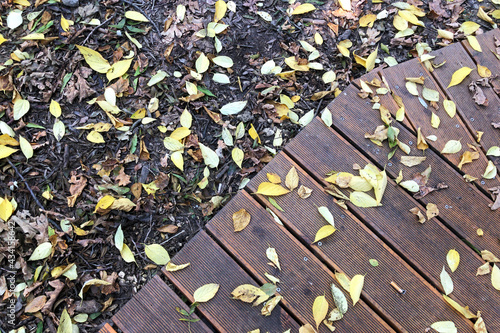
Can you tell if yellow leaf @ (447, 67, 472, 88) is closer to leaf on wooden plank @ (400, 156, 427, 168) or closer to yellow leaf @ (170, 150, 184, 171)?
leaf on wooden plank @ (400, 156, 427, 168)

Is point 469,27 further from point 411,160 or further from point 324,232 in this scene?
point 324,232

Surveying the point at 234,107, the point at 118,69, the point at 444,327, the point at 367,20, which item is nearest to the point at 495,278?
the point at 444,327

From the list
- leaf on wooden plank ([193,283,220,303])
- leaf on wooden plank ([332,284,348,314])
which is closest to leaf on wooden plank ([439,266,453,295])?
leaf on wooden plank ([332,284,348,314])

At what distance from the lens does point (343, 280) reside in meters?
1.47

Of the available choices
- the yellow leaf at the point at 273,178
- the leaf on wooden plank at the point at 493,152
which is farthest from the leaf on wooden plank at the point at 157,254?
the leaf on wooden plank at the point at 493,152

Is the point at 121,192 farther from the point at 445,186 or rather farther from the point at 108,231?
the point at 445,186

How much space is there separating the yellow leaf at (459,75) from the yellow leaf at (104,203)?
176 centimetres

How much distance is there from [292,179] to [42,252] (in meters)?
1.09

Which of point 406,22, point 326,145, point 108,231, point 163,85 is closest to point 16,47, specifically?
point 163,85

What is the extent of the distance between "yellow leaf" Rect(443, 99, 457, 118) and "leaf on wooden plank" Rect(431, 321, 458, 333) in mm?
Result: 968

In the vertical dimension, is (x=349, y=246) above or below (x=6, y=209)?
below

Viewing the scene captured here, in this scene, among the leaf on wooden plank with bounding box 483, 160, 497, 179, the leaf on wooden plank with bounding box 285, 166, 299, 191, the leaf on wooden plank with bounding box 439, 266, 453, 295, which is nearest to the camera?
the leaf on wooden plank with bounding box 439, 266, 453, 295

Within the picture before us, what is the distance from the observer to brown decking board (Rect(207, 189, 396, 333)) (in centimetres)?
143

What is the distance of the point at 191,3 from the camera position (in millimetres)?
2018
